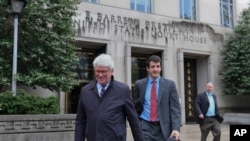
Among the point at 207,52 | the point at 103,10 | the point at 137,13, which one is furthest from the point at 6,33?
the point at 207,52

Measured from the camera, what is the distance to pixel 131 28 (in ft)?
62.6

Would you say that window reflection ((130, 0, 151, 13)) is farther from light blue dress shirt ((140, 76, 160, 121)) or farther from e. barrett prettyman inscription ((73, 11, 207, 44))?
light blue dress shirt ((140, 76, 160, 121))

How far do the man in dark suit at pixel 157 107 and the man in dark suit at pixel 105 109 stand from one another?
1139 mm

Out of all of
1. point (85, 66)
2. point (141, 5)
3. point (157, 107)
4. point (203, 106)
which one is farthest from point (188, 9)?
point (157, 107)

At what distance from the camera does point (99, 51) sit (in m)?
19.4

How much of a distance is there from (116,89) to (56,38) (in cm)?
1037

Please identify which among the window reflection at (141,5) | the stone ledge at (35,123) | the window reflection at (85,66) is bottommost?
the stone ledge at (35,123)

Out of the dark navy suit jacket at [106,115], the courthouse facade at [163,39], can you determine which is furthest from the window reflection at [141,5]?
the dark navy suit jacket at [106,115]

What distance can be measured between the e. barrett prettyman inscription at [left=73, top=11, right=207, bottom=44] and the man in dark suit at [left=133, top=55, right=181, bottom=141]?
11.7 m

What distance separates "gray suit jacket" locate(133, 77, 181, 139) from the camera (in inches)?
195

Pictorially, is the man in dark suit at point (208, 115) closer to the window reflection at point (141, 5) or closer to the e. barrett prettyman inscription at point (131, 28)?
the e. barrett prettyman inscription at point (131, 28)

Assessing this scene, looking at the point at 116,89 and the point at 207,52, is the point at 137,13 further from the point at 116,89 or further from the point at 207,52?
the point at 116,89

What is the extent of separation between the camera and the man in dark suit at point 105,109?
3.71 m

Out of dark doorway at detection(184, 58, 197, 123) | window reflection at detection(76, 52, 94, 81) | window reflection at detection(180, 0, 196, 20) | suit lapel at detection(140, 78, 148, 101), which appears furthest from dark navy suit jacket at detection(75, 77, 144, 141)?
window reflection at detection(180, 0, 196, 20)
